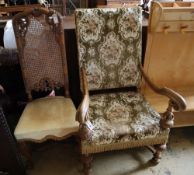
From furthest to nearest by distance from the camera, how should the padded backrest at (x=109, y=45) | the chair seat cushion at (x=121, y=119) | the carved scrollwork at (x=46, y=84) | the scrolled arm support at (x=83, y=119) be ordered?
the carved scrollwork at (x=46, y=84) → the padded backrest at (x=109, y=45) → the chair seat cushion at (x=121, y=119) → the scrolled arm support at (x=83, y=119)

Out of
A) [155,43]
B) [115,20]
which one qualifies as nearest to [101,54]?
[115,20]

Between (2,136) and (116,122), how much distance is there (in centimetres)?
73

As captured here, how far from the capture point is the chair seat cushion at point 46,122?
4.40ft

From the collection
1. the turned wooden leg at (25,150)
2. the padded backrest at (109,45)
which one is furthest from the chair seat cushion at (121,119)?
the turned wooden leg at (25,150)

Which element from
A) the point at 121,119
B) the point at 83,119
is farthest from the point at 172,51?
the point at 83,119

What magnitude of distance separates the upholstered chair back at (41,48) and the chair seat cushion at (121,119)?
341 millimetres

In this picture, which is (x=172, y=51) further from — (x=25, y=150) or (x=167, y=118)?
(x=25, y=150)

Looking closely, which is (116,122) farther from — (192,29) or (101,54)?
(192,29)

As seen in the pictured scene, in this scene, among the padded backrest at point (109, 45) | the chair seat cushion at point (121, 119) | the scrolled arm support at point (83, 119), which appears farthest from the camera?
the padded backrest at point (109, 45)

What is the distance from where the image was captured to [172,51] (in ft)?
5.56

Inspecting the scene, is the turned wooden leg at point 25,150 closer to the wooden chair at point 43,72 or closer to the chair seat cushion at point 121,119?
the wooden chair at point 43,72

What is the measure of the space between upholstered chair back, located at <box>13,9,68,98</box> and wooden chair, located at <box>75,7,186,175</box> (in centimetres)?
16

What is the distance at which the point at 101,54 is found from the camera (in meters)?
1.56

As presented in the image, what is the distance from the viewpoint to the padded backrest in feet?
4.83
